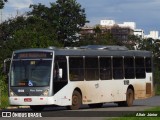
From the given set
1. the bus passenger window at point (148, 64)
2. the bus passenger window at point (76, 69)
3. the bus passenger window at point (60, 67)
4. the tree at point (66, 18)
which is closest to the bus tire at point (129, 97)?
the bus passenger window at point (148, 64)

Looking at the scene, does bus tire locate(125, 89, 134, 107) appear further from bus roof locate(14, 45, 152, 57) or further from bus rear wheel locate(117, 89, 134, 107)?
bus roof locate(14, 45, 152, 57)

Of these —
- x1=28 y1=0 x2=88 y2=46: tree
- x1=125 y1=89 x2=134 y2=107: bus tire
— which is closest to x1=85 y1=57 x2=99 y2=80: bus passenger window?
x1=125 y1=89 x2=134 y2=107: bus tire

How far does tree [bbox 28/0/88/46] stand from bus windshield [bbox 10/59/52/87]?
5549 centimetres

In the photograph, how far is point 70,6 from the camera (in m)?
82.5

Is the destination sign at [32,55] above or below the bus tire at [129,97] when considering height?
above

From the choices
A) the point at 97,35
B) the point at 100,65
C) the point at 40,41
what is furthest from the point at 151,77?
the point at 97,35

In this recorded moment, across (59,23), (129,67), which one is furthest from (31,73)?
(59,23)

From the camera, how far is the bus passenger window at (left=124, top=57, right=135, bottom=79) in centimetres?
3103

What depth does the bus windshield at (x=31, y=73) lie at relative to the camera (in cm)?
2539

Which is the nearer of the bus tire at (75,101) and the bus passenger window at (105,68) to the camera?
the bus tire at (75,101)

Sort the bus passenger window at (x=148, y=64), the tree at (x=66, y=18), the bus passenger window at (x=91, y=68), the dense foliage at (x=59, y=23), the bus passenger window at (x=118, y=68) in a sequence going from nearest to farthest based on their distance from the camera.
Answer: the bus passenger window at (x=91, y=68), the bus passenger window at (x=118, y=68), the bus passenger window at (x=148, y=64), the dense foliage at (x=59, y=23), the tree at (x=66, y=18)

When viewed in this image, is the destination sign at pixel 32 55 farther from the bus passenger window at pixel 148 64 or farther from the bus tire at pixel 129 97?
the bus passenger window at pixel 148 64

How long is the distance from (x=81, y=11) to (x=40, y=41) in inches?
1197

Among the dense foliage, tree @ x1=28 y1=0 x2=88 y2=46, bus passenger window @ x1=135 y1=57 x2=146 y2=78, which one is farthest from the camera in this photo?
tree @ x1=28 y1=0 x2=88 y2=46
